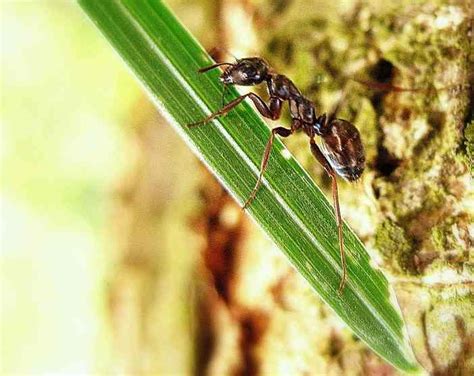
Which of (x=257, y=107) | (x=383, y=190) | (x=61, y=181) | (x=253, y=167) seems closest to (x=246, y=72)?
(x=257, y=107)

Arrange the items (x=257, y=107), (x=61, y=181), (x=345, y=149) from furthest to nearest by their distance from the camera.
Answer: (x=61, y=181), (x=257, y=107), (x=345, y=149)

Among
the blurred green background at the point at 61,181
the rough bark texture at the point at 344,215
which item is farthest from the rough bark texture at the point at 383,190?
the blurred green background at the point at 61,181

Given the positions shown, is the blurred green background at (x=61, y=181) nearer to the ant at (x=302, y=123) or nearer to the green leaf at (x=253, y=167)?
the ant at (x=302, y=123)

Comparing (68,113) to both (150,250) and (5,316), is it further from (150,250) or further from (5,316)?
(5,316)

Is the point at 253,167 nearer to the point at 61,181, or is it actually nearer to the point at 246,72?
the point at 246,72

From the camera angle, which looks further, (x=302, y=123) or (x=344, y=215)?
(x=302, y=123)

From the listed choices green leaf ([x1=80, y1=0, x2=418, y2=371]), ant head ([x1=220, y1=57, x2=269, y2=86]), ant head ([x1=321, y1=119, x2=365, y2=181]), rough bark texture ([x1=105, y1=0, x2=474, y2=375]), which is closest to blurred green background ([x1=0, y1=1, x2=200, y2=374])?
rough bark texture ([x1=105, y1=0, x2=474, y2=375])
